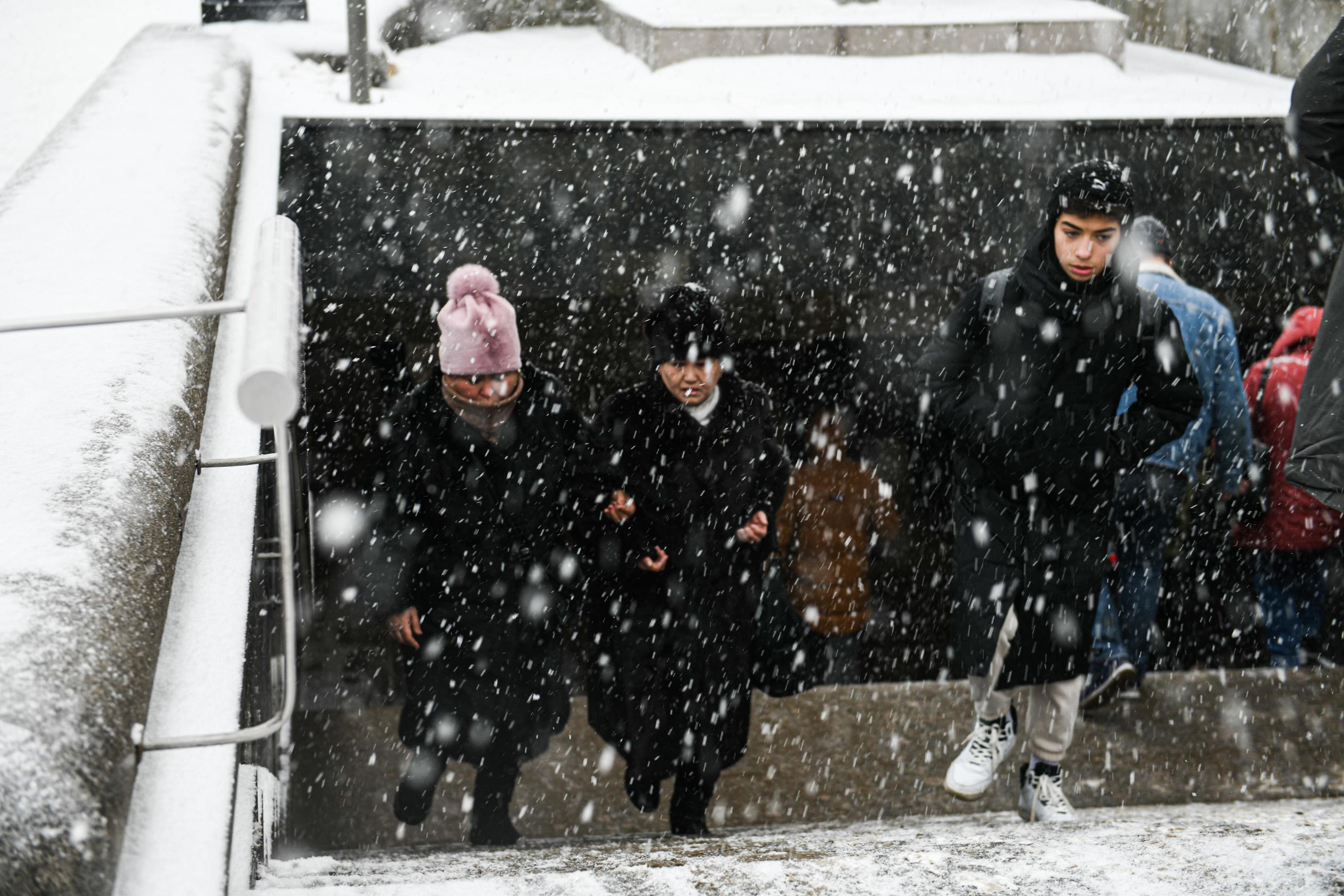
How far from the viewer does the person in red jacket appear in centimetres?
500

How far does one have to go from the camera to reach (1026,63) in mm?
8391

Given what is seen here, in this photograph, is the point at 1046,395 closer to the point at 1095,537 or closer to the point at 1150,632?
the point at 1095,537

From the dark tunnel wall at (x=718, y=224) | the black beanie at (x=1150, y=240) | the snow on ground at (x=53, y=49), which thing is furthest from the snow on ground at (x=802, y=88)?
the snow on ground at (x=53, y=49)

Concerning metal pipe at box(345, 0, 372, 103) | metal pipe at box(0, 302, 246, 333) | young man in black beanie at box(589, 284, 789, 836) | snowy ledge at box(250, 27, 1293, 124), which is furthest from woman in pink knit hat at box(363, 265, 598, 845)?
metal pipe at box(345, 0, 372, 103)

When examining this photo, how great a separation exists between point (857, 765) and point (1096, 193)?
7.55 ft

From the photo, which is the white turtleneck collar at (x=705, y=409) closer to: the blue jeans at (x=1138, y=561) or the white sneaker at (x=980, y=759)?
the white sneaker at (x=980, y=759)

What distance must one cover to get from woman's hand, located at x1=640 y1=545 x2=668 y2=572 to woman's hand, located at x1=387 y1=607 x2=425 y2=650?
75 cm

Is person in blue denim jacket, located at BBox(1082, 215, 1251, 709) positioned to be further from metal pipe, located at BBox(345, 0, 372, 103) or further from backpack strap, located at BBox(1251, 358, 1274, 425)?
metal pipe, located at BBox(345, 0, 372, 103)

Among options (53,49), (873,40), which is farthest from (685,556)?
(53,49)

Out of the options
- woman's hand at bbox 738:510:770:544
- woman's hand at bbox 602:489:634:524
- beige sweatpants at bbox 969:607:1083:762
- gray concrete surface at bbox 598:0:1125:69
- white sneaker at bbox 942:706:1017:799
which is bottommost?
white sneaker at bbox 942:706:1017:799

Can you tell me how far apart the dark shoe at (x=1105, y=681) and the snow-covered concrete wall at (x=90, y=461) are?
144 inches

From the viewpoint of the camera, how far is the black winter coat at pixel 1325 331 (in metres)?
2.69

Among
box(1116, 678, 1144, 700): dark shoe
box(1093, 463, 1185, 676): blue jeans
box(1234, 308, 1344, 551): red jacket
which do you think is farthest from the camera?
box(1116, 678, 1144, 700): dark shoe

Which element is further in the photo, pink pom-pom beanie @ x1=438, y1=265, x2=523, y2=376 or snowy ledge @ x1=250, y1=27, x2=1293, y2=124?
snowy ledge @ x1=250, y1=27, x2=1293, y2=124
